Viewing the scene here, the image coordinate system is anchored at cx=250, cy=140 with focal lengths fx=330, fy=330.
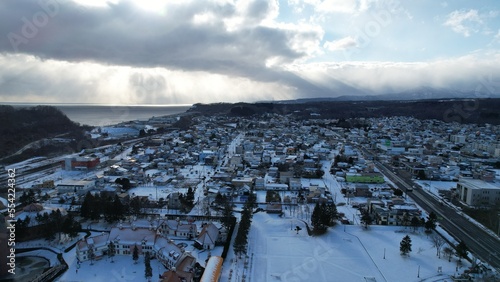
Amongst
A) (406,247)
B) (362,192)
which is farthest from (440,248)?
(362,192)

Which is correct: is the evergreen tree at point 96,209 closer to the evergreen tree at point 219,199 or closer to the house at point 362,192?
the evergreen tree at point 219,199

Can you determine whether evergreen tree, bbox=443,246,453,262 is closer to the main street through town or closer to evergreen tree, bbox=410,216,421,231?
the main street through town

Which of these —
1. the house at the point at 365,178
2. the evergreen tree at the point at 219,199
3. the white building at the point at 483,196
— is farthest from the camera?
the house at the point at 365,178

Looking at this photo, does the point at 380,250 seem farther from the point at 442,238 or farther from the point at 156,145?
the point at 156,145

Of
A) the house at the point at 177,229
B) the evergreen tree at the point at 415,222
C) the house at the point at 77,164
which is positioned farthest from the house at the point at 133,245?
the house at the point at 77,164

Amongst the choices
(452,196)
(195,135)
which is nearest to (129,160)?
(195,135)
